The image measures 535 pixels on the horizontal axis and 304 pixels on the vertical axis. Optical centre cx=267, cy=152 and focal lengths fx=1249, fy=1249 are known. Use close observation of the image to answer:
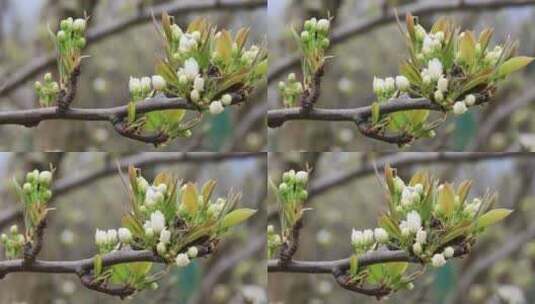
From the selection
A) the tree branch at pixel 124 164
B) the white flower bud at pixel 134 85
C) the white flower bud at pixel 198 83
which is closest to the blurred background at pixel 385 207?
Result: the tree branch at pixel 124 164

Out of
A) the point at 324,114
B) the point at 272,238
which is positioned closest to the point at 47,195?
the point at 272,238

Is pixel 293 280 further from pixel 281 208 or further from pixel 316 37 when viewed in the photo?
pixel 316 37

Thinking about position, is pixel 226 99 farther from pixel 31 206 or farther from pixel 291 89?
pixel 31 206

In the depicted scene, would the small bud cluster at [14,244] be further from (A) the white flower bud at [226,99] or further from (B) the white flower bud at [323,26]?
(B) the white flower bud at [323,26]

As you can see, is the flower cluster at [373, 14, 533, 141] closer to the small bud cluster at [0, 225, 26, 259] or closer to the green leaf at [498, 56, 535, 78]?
the green leaf at [498, 56, 535, 78]

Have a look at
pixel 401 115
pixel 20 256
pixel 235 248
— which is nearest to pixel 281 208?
pixel 235 248

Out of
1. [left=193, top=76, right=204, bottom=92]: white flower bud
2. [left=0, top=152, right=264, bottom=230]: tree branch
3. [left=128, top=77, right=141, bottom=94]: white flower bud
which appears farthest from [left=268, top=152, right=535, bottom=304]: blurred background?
[left=128, top=77, right=141, bottom=94]: white flower bud

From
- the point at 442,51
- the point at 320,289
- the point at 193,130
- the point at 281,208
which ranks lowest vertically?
the point at 320,289
